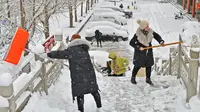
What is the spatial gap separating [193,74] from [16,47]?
2.96m

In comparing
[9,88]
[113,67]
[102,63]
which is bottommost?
[102,63]

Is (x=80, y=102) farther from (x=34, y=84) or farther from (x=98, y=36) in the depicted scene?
(x=98, y=36)

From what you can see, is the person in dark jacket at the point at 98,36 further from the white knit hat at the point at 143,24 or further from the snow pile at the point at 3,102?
the snow pile at the point at 3,102

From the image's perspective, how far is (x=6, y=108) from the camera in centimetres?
480

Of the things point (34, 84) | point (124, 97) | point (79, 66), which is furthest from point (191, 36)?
point (34, 84)

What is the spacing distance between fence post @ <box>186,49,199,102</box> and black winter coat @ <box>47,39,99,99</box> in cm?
169

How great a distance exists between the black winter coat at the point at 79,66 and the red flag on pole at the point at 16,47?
61cm

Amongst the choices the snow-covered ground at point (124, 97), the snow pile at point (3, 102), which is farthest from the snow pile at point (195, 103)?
the snow pile at point (3, 102)

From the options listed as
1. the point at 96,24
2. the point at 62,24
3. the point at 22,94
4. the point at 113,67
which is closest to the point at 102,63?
the point at 113,67

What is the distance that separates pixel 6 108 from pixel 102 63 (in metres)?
11.6

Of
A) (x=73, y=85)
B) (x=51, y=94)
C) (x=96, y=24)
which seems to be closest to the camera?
(x=73, y=85)

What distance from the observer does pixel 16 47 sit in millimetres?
5719

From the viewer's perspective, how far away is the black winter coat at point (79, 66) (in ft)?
20.1

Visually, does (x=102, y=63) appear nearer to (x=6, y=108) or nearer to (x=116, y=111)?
(x=116, y=111)
